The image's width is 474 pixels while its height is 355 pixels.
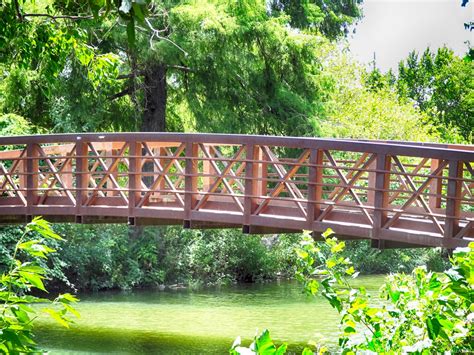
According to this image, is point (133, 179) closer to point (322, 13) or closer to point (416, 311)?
point (416, 311)

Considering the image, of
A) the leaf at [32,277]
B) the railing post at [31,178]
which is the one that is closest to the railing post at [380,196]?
the railing post at [31,178]

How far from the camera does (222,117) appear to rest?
2441 centimetres

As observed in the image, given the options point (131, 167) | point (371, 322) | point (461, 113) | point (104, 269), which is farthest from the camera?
point (461, 113)

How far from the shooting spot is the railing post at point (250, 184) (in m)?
13.7

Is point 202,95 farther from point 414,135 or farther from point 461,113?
point 461,113

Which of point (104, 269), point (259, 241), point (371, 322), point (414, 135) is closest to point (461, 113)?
point (414, 135)

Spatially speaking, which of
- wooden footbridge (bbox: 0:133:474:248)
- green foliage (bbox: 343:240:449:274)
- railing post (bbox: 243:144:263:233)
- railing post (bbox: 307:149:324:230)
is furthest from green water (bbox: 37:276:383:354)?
green foliage (bbox: 343:240:449:274)

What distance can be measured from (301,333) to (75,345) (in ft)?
11.5

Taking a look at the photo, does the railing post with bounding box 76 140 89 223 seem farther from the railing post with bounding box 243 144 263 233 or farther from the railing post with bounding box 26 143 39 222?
the railing post with bounding box 243 144 263 233

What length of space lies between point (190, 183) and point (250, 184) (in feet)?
3.70

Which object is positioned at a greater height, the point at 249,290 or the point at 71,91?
the point at 71,91

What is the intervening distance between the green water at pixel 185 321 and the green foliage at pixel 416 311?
10283 mm

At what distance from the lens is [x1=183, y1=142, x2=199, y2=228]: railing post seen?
1441cm

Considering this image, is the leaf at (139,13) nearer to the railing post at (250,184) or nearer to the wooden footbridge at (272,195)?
the wooden footbridge at (272,195)
